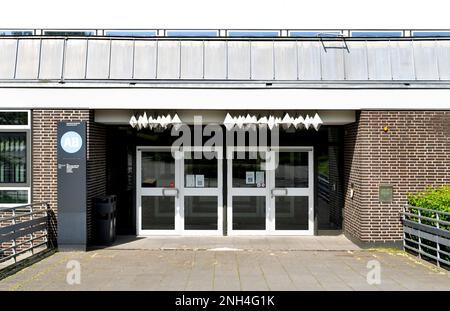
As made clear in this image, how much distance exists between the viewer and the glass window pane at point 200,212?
1391 cm

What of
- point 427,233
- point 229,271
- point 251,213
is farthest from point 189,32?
point 427,233

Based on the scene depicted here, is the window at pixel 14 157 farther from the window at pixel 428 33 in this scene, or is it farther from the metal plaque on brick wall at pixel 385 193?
the window at pixel 428 33

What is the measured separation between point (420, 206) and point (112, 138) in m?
8.15

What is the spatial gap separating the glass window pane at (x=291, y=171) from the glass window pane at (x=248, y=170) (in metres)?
0.45

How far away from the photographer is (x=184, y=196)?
45.6 ft

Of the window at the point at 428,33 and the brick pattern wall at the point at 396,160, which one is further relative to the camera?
the window at the point at 428,33

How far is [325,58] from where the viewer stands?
1248cm

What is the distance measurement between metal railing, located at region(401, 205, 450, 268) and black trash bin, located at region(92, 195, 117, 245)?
7.02 metres

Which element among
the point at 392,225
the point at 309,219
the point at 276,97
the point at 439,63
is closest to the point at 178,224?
the point at 309,219

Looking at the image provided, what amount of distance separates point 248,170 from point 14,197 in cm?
602

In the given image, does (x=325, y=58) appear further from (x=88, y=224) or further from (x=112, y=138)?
(x=88, y=224)

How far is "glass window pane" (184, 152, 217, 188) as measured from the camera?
14.0 metres

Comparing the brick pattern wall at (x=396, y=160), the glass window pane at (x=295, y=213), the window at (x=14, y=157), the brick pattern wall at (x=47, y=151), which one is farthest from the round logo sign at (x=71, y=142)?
the brick pattern wall at (x=396, y=160)

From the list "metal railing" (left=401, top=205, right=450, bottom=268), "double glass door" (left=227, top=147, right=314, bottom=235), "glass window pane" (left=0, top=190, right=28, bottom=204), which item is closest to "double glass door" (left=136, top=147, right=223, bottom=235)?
"double glass door" (left=227, top=147, right=314, bottom=235)
